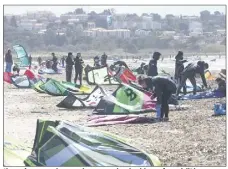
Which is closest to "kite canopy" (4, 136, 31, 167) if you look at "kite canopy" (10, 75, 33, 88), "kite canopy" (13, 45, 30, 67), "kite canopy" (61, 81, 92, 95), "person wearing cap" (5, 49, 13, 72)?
"kite canopy" (61, 81, 92, 95)

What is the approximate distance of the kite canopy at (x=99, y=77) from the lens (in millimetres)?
20281

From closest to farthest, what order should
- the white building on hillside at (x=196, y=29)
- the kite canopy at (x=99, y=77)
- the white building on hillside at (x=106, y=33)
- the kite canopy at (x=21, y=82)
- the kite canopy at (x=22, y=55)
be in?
1. the kite canopy at (x=21, y=82)
2. the kite canopy at (x=99, y=77)
3. the kite canopy at (x=22, y=55)
4. the white building on hillside at (x=196, y=29)
5. the white building on hillside at (x=106, y=33)

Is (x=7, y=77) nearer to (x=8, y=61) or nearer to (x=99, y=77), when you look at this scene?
(x=8, y=61)

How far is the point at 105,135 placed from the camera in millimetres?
8305

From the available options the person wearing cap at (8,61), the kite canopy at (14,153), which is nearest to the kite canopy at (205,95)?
the kite canopy at (14,153)

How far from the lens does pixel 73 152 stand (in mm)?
7613

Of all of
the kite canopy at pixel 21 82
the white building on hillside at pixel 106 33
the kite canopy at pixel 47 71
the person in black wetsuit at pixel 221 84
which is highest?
the white building on hillside at pixel 106 33

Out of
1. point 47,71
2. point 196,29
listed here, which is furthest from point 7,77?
point 196,29

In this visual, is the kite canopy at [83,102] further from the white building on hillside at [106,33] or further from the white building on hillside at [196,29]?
the white building on hillside at [106,33]

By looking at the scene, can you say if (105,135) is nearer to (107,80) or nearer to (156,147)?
(156,147)

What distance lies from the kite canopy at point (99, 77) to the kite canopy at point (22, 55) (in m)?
7.34

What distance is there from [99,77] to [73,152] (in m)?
13.1

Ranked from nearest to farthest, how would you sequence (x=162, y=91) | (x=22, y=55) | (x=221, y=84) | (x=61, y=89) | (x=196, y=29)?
(x=162, y=91)
(x=221, y=84)
(x=61, y=89)
(x=22, y=55)
(x=196, y=29)

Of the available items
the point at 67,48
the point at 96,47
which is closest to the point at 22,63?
the point at 67,48
